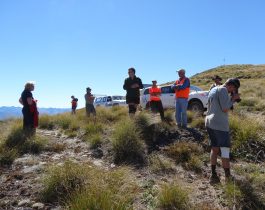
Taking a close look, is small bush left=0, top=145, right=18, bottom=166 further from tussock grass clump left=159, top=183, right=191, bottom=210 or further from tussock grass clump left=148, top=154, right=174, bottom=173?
tussock grass clump left=159, top=183, right=191, bottom=210

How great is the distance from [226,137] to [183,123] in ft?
12.1

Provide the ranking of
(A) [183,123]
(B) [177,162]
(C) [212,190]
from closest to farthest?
(C) [212,190] < (B) [177,162] < (A) [183,123]

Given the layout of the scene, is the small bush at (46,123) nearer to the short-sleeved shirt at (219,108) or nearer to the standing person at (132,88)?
the standing person at (132,88)

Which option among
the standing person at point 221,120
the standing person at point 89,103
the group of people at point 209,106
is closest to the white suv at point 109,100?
the standing person at point 89,103

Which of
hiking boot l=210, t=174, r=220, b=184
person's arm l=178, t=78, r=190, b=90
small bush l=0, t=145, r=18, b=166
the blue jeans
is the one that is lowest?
hiking boot l=210, t=174, r=220, b=184

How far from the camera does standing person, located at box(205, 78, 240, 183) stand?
6109 millimetres

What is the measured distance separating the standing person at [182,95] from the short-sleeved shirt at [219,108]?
3.51 metres

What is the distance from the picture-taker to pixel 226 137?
20.5ft

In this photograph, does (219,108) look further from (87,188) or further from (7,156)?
Answer: (7,156)

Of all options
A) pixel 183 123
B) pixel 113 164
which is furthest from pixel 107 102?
pixel 113 164

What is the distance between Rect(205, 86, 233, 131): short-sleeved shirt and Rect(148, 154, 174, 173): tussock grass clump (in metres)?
1.36

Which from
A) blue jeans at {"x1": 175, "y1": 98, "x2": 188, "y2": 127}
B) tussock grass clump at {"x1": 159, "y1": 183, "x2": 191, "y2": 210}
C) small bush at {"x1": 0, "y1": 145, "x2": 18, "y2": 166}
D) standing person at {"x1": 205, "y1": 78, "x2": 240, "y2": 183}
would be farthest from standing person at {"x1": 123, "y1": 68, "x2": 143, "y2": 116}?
tussock grass clump at {"x1": 159, "y1": 183, "x2": 191, "y2": 210}

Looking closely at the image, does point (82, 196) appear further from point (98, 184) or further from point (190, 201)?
point (190, 201)

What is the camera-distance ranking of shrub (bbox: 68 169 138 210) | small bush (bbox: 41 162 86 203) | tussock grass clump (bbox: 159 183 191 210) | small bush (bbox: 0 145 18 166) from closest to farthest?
shrub (bbox: 68 169 138 210)
tussock grass clump (bbox: 159 183 191 210)
small bush (bbox: 41 162 86 203)
small bush (bbox: 0 145 18 166)
